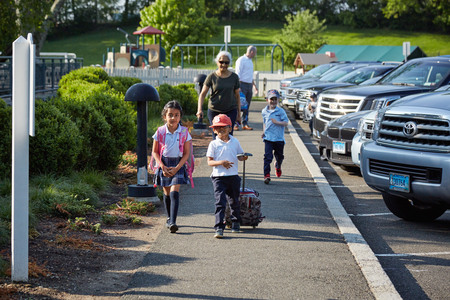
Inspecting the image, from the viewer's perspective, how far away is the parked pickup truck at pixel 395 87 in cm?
1264

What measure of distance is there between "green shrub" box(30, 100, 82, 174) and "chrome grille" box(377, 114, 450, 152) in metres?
4.08

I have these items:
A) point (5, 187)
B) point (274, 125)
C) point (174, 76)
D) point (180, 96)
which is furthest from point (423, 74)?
point (174, 76)

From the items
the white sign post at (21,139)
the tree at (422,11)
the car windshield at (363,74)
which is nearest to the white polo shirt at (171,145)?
the white sign post at (21,139)

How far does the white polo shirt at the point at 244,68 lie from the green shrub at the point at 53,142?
8.19 meters

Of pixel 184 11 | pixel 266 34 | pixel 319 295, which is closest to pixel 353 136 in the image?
pixel 319 295

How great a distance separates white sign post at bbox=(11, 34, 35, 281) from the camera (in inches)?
194

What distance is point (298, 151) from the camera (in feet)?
45.6

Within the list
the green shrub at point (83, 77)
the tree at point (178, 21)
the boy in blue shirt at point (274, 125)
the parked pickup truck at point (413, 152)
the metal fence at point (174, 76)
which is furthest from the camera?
the tree at point (178, 21)

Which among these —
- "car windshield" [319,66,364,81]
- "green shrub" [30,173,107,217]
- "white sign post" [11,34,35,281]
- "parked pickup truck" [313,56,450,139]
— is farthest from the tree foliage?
"white sign post" [11,34,35,281]

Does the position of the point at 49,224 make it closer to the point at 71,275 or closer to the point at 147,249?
the point at 147,249

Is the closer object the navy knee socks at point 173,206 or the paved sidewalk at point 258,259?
the paved sidewalk at point 258,259

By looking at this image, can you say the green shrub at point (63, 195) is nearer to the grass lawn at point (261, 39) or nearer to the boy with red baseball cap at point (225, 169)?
the boy with red baseball cap at point (225, 169)

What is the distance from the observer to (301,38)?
64.8 meters

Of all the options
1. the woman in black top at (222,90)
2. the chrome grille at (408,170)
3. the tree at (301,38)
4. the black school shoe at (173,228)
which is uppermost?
the tree at (301,38)
